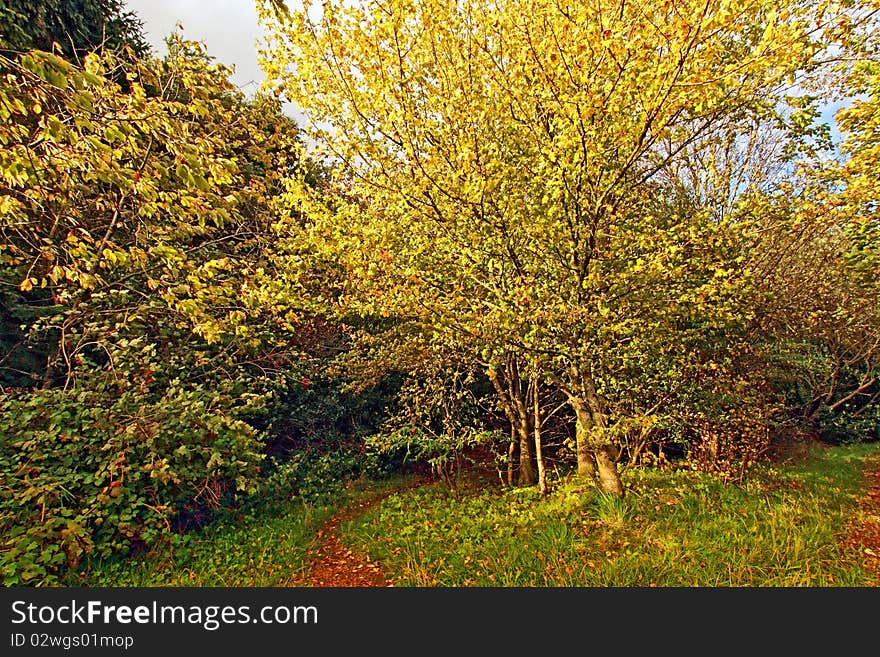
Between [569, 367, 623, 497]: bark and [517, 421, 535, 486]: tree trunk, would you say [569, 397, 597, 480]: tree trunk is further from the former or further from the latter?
[517, 421, 535, 486]: tree trunk

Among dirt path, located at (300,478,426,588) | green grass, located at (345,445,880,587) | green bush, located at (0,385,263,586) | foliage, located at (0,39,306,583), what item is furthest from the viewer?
dirt path, located at (300,478,426,588)

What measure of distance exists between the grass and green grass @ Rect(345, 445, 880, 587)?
19mm

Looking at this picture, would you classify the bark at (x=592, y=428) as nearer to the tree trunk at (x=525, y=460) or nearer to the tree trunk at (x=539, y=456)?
the tree trunk at (x=539, y=456)

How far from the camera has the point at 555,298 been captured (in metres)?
5.37

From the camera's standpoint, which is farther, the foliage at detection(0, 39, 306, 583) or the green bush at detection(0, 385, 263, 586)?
the green bush at detection(0, 385, 263, 586)

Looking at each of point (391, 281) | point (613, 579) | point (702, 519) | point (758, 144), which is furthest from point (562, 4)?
point (758, 144)

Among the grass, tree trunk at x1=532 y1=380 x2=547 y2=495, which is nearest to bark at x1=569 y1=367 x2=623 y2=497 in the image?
the grass

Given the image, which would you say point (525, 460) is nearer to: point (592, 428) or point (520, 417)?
point (520, 417)

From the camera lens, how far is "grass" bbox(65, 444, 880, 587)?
193 inches

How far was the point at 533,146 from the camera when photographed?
→ 5.54m

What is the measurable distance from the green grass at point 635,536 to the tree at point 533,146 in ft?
4.38

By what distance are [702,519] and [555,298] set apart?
3.66 meters

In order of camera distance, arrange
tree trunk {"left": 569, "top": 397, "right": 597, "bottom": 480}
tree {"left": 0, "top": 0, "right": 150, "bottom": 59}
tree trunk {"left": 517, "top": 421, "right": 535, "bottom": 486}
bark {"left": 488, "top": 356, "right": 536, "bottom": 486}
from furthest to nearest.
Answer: tree trunk {"left": 517, "top": 421, "right": 535, "bottom": 486} → bark {"left": 488, "top": 356, "right": 536, "bottom": 486} → tree {"left": 0, "top": 0, "right": 150, "bottom": 59} → tree trunk {"left": 569, "top": 397, "right": 597, "bottom": 480}

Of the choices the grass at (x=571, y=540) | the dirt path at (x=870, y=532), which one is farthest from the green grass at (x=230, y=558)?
the dirt path at (x=870, y=532)
